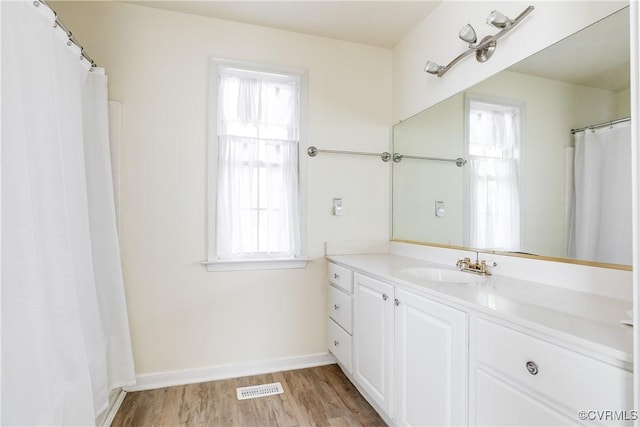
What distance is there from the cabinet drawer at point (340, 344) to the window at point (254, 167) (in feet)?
1.94

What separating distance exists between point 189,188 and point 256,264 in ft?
2.26

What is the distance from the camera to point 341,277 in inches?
87.0

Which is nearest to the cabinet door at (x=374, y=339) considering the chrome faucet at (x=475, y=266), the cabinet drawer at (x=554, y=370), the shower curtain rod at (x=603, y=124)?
the chrome faucet at (x=475, y=266)

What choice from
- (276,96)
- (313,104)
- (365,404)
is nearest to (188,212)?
(276,96)

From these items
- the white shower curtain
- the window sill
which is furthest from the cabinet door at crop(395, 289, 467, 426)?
the white shower curtain

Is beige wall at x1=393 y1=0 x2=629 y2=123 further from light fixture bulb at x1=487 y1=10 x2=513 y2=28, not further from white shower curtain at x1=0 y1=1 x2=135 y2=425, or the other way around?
white shower curtain at x1=0 y1=1 x2=135 y2=425

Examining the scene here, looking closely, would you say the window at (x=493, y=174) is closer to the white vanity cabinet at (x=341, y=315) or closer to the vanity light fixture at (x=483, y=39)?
the vanity light fixture at (x=483, y=39)

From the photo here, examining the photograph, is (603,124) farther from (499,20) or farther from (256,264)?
(256,264)

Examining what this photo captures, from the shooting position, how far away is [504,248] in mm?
1684

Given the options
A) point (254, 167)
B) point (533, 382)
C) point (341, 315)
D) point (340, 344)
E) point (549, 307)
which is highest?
point (254, 167)

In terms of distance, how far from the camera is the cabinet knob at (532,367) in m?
0.92

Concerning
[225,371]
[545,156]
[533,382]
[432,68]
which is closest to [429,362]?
[533,382]

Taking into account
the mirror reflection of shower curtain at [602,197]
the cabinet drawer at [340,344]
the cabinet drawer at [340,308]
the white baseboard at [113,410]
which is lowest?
the white baseboard at [113,410]

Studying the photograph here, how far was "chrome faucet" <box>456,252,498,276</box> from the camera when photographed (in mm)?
1694
